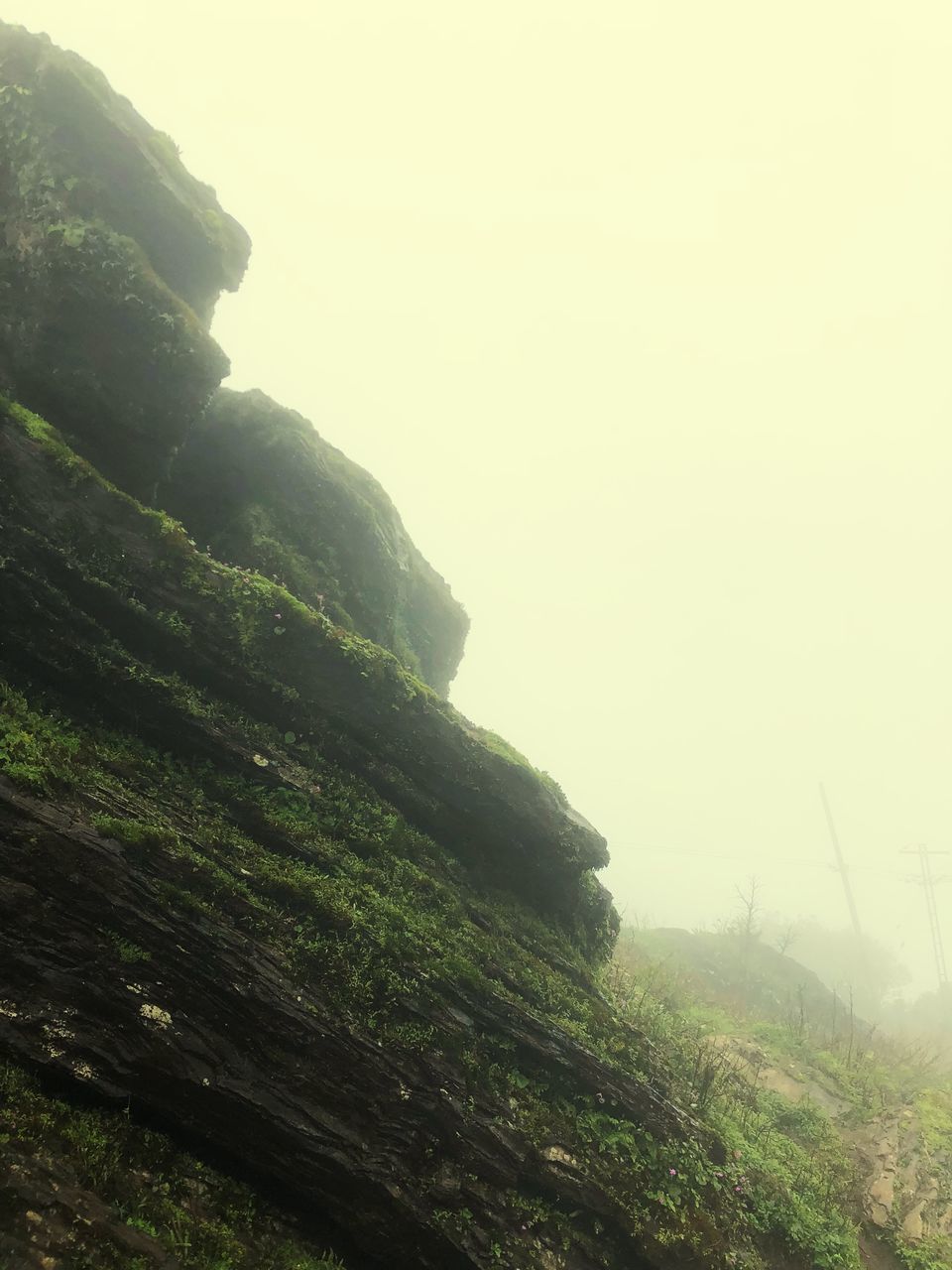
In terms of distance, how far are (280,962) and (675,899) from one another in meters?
199

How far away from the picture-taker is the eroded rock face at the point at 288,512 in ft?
54.4

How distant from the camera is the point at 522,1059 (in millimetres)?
11422

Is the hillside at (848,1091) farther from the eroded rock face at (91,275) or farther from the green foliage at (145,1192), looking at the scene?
the eroded rock face at (91,275)

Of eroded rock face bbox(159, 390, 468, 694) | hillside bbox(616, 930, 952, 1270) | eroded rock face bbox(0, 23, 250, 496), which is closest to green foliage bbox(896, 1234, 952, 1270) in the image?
hillside bbox(616, 930, 952, 1270)

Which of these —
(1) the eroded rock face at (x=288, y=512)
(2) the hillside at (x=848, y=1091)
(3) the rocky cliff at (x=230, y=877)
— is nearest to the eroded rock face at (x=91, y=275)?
(3) the rocky cliff at (x=230, y=877)

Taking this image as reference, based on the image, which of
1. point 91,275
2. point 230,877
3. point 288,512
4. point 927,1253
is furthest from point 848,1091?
point 91,275

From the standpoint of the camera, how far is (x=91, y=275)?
43.5ft

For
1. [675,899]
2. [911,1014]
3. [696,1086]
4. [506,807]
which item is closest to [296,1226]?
[506,807]

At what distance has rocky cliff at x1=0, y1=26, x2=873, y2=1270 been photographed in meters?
7.58

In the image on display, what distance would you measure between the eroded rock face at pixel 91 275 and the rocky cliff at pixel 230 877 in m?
0.07

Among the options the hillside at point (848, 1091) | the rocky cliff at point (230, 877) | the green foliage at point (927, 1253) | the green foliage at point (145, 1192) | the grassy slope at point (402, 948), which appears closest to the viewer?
the green foliage at point (145, 1192)

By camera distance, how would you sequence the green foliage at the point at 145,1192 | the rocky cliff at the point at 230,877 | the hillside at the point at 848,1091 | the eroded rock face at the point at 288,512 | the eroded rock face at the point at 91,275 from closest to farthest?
the green foliage at the point at 145,1192
the rocky cliff at the point at 230,877
the eroded rock face at the point at 91,275
the hillside at the point at 848,1091
the eroded rock face at the point at 288,512

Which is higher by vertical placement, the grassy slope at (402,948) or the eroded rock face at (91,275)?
the eroded rock face at (91,275)

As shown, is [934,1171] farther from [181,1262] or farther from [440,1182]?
[181,1262]
